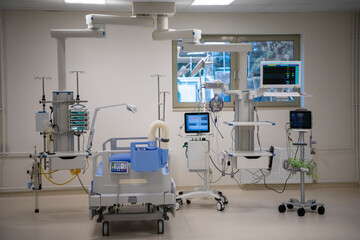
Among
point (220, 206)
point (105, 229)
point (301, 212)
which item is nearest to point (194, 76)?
point (220, 206)

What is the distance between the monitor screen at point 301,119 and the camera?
5.05 metres

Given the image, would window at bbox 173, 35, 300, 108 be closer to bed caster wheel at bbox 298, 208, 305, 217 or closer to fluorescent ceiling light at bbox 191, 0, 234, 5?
fluorescent ceiling light at bbox 191, 0, 234, 5

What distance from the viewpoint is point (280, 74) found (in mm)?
5066

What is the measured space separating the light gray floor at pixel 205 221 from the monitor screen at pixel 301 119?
3.35 feet

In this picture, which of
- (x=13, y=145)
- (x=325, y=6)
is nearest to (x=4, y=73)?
(x=13, y=145)

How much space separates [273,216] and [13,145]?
364 cm

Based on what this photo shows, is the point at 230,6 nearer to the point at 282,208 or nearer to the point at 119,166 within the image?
the point at 282,208

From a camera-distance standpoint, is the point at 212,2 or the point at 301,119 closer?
the point at 301,119

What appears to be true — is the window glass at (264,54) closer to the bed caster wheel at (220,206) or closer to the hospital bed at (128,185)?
the bed caster wheel at (220,206)

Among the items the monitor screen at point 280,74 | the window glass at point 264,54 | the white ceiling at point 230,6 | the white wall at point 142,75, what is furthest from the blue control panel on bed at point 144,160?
the window glass at point 264,54

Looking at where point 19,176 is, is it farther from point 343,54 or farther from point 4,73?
point 343,54

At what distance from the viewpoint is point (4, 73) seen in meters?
6.05

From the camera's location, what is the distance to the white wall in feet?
19.9

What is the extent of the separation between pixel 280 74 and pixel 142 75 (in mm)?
2072
